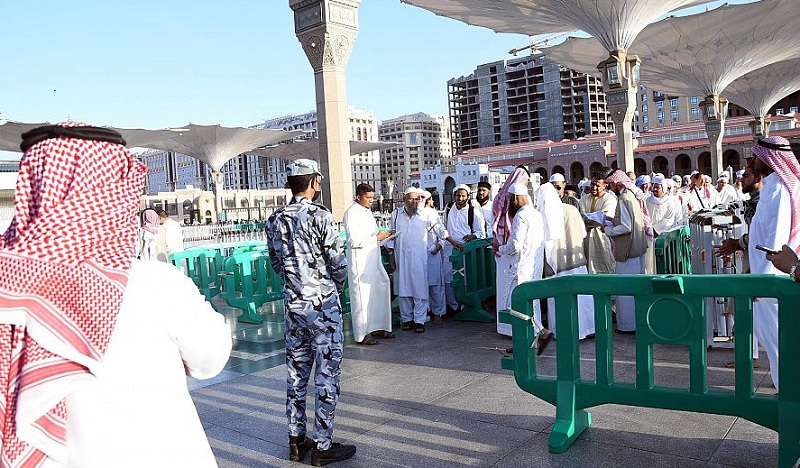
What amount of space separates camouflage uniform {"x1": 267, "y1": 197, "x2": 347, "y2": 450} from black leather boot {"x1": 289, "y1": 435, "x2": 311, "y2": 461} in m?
0.03

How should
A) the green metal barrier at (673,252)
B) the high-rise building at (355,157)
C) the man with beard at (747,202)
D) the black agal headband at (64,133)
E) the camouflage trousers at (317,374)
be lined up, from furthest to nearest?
the high-rise building at (355,157) → the green metal barrier at (673,252) → the man with beard at (747,202) → the camouflage trousers at (317,374) → the black agal headband at (64,133)

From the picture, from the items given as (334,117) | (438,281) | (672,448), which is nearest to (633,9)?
(334,117)

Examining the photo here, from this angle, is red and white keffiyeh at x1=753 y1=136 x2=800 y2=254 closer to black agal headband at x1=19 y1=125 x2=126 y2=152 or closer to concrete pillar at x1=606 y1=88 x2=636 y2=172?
black agal headband at x1=19 y1=125 x2=126 y2=152

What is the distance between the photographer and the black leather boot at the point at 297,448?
3484 millimetres

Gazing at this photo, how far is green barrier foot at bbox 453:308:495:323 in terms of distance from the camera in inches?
281

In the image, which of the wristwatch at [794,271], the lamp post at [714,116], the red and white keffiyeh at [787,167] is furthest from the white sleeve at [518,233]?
the lamp post at [714,116]

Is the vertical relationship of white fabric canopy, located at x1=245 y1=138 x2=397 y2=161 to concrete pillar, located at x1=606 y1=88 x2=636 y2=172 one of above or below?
above

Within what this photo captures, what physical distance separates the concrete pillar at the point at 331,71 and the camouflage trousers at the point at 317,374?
7073 millimetres

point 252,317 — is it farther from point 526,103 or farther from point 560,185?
point 526,103

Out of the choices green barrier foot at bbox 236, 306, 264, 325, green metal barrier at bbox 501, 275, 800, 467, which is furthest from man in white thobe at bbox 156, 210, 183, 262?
green metal barrier at bbox 501, 275, 800, 467

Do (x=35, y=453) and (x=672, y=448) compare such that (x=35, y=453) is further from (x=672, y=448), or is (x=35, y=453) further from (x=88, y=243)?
(x=672, y=448)

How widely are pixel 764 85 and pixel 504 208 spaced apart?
1094 inches

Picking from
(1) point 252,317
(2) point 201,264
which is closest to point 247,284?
(1) point 252,317

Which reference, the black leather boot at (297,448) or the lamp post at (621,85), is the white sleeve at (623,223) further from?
the lamp post at (621,85)
